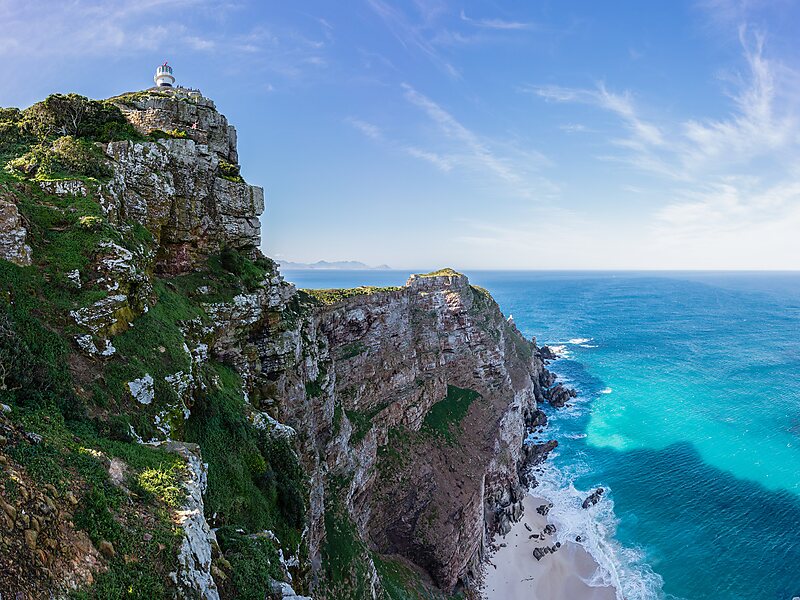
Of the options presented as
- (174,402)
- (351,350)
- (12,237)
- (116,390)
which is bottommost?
(351,350)

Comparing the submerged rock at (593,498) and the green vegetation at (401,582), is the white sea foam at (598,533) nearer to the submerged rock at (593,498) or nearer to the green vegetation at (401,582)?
the submerged rock at (593,498)

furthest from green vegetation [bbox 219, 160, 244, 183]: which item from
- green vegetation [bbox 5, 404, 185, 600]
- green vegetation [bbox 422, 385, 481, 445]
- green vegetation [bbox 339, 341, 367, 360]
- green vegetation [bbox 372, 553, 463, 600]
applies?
green vegetation [bbox 422, 385, 481, 445]

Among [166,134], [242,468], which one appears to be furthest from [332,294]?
[242,468]

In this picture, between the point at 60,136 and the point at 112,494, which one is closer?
the point at 112,494

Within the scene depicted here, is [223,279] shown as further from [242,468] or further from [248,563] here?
[248,563]

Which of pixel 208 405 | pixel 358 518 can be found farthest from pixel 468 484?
pixel 208 405

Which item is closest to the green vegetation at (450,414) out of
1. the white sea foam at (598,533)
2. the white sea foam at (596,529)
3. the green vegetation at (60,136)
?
the white sea foam at (596,529)

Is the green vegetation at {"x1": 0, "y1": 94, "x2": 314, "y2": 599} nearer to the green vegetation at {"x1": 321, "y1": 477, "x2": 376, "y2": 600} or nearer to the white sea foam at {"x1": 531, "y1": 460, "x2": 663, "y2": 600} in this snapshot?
the green vegetation at {"x1": 321, "y1": 477, "x2": 376, "y2": 600}
